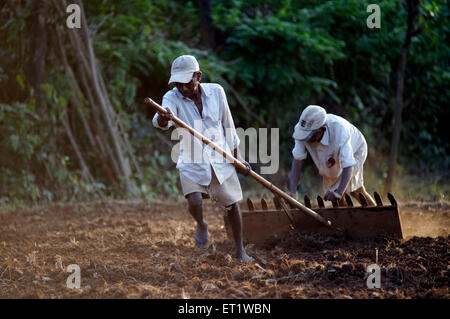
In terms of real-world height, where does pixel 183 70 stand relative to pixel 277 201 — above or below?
above

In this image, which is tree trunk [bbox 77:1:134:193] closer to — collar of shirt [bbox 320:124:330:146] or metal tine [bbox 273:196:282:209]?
metal tine [bbox 273:196:282:209]

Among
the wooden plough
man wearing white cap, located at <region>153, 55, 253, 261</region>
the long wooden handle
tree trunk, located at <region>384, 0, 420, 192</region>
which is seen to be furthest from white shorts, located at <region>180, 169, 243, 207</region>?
tree trunk, located at <region>384, 0, 420, 192</region>

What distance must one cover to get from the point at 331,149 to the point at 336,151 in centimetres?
6

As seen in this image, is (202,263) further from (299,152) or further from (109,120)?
(109,120)

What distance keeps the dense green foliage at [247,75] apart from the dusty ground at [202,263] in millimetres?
2150

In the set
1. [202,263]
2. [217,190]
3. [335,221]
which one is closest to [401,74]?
[335,221]

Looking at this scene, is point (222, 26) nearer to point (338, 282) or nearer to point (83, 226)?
point (83, 226)

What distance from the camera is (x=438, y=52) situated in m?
9.73

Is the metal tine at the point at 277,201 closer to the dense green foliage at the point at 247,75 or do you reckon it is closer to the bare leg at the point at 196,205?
the bare leg at the point at 196,205

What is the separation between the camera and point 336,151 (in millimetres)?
5082

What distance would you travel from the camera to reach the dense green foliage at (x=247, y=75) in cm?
805

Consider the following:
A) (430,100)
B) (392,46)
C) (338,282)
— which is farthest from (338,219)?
(430,100)

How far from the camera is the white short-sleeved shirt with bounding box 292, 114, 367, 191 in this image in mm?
4941
